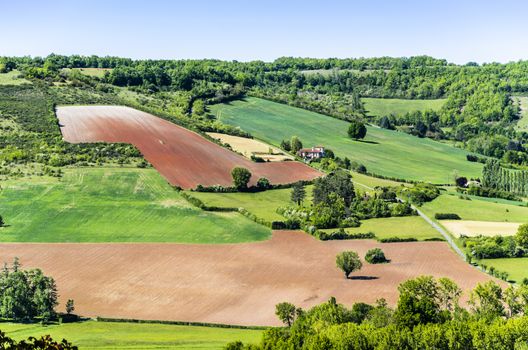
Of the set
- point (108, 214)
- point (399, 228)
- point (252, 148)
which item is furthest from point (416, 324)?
point (252, 148)

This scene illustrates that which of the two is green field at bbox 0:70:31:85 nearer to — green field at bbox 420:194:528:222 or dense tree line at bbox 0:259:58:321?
green field at bbox 420:194:528:222

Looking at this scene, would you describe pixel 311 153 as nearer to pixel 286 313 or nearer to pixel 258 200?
pixel 258 200

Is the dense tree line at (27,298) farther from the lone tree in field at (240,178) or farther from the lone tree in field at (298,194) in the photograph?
the lone tree in field at (240,178)

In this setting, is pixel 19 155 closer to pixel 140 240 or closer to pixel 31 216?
pixel 31 216

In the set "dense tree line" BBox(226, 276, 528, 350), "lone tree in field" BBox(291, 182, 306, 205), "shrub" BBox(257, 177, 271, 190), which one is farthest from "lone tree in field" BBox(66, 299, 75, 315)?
"shrub" BBox(257, 177, 271, 190)

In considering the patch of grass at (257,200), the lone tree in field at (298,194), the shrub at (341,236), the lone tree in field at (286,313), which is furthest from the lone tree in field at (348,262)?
the lone tree in field at (298,194)

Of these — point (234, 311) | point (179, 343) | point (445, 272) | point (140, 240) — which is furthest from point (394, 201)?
point (179, 343)
